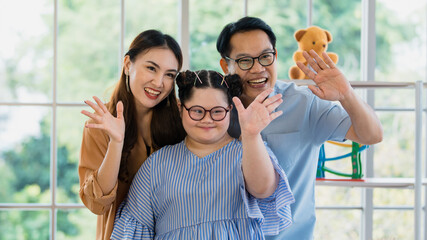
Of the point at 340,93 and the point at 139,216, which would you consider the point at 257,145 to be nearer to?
the point at 340,93

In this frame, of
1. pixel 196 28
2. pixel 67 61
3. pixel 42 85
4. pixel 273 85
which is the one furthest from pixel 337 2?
pixel 273 85

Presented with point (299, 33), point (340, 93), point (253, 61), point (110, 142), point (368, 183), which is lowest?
point (368, 183)

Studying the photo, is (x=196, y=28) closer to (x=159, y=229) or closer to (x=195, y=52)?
(x=195, y=52)

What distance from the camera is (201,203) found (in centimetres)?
152

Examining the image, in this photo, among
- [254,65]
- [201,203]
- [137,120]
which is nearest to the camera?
[201,203]

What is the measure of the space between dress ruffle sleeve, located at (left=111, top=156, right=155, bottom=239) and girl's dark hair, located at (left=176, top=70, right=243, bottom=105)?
29cm

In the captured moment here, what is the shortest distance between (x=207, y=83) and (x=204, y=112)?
0.10 metres

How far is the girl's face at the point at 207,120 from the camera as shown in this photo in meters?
1.54

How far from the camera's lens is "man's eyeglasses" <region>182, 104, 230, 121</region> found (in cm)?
154

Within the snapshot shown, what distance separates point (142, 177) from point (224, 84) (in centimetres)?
40

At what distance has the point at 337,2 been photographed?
7656 mm

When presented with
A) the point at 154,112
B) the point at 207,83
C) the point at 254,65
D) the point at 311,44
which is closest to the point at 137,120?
the point at 154,112

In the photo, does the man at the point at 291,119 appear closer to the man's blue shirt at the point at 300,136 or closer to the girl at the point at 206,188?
the man's blue shirt at the point at 300,136

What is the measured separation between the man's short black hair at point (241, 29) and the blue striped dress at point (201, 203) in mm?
390
